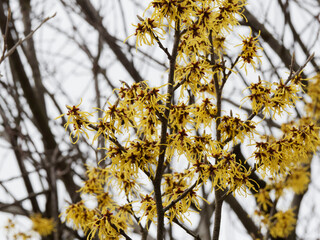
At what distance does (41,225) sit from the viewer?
4.57 meters

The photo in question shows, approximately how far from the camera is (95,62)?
3.68 meters

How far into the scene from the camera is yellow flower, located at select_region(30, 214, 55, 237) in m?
4.54

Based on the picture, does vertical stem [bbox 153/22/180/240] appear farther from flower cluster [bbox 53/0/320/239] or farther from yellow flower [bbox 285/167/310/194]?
yellow flower [bbox 285/167/310/194]

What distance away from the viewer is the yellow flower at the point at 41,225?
454 centimetres

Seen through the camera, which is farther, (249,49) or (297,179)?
(297,179)

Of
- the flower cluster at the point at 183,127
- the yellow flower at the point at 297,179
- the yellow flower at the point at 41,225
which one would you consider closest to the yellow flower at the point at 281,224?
the yellow flower at the point at 297,179

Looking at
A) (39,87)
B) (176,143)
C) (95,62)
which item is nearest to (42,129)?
(39,87)

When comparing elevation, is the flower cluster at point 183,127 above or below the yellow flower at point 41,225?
below

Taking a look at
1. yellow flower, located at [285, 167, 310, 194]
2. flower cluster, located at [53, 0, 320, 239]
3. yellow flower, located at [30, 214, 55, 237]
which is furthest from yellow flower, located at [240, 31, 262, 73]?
yellow flower, located at [30, 214, 55, 237]

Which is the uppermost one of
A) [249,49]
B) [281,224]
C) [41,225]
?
[41,225]

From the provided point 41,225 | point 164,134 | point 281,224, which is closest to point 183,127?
point 164,134

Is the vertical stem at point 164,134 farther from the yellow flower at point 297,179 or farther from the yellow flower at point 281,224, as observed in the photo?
the yellow flower at point 297,179

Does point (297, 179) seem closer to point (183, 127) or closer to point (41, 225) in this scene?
point (183, 127)

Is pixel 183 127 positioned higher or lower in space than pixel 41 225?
lower
